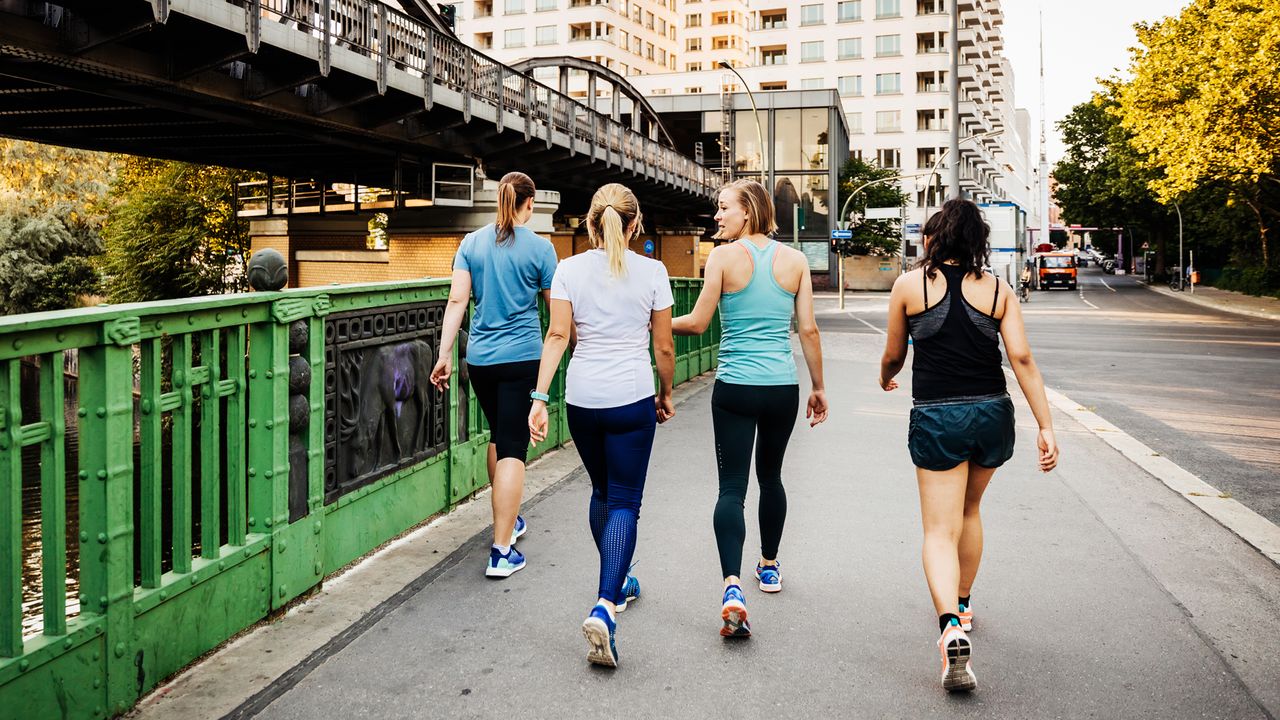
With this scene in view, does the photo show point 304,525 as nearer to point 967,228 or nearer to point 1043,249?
point 967,228

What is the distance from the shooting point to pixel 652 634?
13.9 ft

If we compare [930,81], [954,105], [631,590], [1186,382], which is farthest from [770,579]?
[930,81]

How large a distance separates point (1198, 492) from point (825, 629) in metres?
4.14

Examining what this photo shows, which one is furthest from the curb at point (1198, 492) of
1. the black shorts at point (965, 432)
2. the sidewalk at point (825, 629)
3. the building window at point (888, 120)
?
the building window at point (888, 120)

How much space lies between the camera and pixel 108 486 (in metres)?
3.32

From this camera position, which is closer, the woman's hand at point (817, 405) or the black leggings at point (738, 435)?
the black leggings at point (738, 435)

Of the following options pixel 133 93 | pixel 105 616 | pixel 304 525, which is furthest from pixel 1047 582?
pixel 133 93

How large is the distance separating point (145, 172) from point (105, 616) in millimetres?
44097

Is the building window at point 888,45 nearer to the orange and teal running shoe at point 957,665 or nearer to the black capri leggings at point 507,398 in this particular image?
the black capri leggings at point 507,398

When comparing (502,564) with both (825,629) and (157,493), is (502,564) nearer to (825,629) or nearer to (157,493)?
(825,629)

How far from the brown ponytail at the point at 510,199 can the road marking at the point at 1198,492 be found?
2571mm

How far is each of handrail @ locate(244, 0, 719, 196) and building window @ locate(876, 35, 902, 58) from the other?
5513cm

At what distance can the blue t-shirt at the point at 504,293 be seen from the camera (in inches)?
198

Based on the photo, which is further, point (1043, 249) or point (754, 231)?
point (1043, 249)
